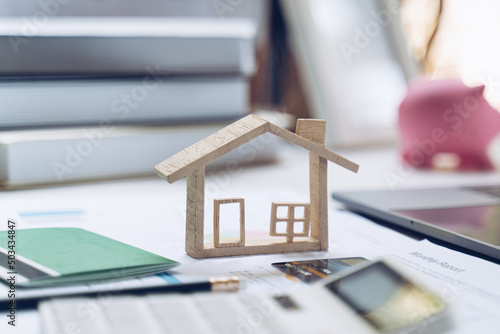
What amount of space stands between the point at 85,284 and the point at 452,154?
0.68 m

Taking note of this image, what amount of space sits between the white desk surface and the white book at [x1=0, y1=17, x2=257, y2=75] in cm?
16

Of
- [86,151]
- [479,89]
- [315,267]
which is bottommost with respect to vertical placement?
[315,267]

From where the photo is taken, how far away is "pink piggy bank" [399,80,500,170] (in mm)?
851

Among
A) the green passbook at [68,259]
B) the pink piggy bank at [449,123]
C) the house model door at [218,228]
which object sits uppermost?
the pink piggy bank at [449,123]

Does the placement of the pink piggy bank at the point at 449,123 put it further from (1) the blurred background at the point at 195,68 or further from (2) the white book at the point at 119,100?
(2) the white book at the point at 119,100

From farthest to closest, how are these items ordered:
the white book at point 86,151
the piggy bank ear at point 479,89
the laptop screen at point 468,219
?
1. the piggy bank ear at point 479,89
2. the white book at point 86,151
3. the laptop screen at point 468,219

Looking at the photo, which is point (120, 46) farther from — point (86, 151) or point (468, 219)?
point (468, 219)

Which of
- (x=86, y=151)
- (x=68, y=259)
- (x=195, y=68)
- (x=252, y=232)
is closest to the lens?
(x=68, y=259)

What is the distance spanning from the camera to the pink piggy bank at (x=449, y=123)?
851mm

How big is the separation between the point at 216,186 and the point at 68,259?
14.5 inches

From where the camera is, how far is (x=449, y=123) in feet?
2.81

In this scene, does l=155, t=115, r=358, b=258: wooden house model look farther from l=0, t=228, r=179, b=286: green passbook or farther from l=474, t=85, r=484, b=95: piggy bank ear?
l=474, t=85, r=484, b=95: piggy bank ear

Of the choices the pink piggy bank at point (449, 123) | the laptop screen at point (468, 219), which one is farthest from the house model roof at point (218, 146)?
the pink piggy bank at point (449, 123)

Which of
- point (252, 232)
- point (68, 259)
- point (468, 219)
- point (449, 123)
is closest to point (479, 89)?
point (449, 123)
